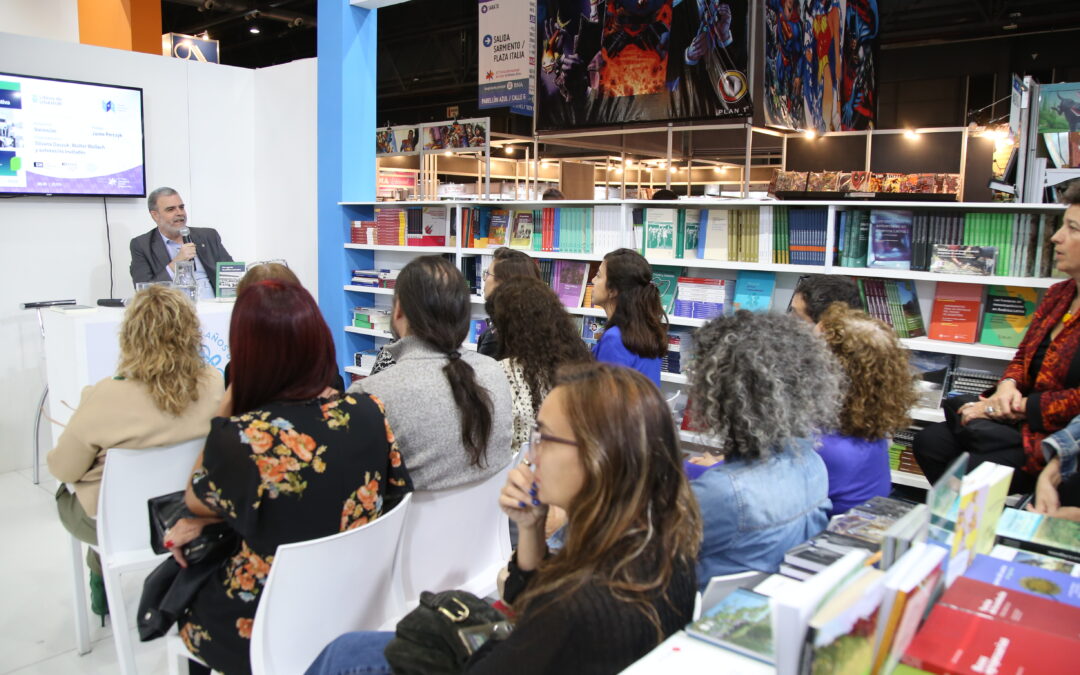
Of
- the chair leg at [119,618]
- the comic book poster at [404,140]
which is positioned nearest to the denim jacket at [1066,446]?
the chair leg at [119,618]

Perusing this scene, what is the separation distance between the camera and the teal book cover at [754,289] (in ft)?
14.4

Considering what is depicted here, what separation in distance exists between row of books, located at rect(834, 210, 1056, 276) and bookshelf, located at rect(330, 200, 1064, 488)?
37mm

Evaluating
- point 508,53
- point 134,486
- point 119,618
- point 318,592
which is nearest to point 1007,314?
point 318,592

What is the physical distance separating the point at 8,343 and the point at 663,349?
4258mm

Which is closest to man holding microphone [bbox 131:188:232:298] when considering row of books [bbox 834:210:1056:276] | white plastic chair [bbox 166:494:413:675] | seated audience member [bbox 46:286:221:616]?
seated audience member [bbox 46:286:221:616]

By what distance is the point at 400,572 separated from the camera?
2096 mm

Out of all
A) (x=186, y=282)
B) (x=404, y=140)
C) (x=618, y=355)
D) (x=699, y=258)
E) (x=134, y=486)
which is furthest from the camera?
(x=404, y=140)

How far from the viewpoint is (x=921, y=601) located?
111 cm

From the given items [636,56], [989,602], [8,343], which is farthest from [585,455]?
[8,343]

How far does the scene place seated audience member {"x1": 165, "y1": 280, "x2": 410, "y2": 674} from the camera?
1.71 meters

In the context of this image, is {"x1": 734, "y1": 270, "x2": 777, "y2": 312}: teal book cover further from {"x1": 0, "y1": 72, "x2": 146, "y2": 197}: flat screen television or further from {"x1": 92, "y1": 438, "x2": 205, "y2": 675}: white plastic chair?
{"x1": 0, "y1": 72, "x2": 146, "y2": 197}: flat screen television

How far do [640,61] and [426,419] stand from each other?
4.11m

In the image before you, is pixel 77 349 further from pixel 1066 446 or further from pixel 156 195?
pixel 1066 446

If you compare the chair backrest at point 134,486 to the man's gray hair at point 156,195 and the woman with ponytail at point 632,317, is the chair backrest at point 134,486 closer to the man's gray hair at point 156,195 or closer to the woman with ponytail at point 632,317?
the woman with ponytail at point 632,317
